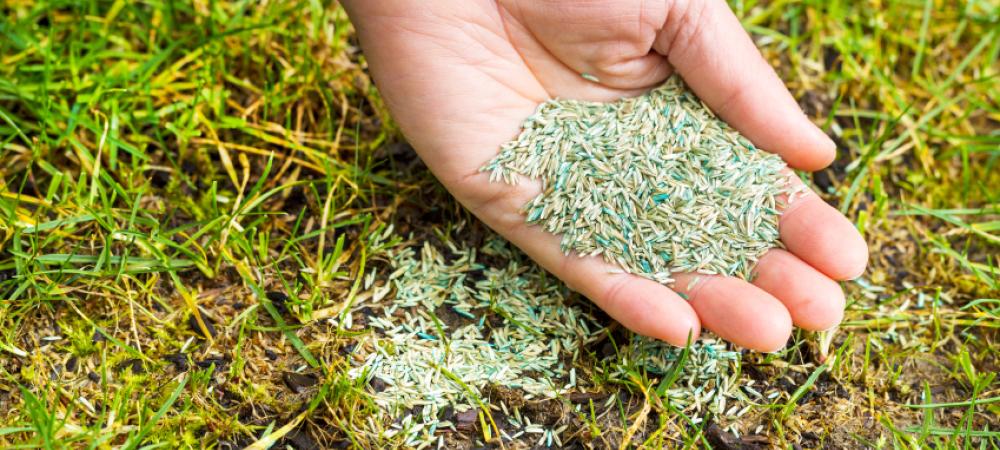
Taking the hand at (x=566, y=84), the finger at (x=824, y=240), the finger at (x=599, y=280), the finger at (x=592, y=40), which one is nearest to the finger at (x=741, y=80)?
the hand at (x=566, y=84)

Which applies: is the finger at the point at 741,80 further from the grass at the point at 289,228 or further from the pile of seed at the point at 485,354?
the pile of seed at the point at 485,354

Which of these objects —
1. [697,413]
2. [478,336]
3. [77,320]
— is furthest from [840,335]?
[77,320]

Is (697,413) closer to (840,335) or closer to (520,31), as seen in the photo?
(840,335)

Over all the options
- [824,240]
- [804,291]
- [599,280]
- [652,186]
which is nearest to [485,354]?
[599,280]

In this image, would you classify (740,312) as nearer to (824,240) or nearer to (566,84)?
(824,240)

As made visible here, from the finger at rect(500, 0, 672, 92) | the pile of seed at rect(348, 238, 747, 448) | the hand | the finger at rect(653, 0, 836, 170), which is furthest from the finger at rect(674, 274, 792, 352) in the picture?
the finger at rect(500, 0, 672, 92)

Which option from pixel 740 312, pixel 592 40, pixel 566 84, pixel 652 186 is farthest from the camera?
pixel 566 84

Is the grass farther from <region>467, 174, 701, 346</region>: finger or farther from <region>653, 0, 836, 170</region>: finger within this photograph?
<region>653, 0, 836, 170</region>: finger
